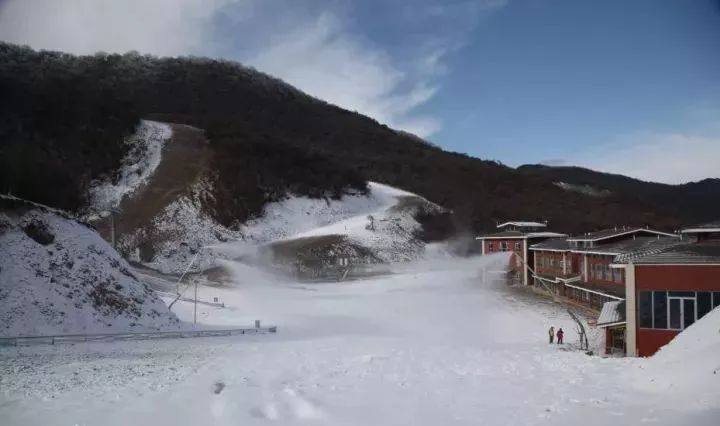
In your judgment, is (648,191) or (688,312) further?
(648,191)

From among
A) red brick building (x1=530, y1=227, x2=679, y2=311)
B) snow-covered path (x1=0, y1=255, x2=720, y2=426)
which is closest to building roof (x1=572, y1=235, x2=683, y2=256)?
red brick building (x1=530, y1=227, x2=679, y2=311)

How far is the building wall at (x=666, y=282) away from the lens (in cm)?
1745

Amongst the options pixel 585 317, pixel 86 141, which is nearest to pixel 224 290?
pixel 585 317

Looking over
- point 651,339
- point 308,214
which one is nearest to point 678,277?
point 651,339

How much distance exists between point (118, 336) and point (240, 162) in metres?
63.6

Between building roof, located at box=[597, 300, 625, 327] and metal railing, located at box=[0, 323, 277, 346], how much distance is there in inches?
641

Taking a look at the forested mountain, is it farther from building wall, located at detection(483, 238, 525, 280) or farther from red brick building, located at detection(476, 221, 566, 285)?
building wall, located at detection(483, 238, 525, 280)

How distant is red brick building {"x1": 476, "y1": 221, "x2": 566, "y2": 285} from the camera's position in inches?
2028

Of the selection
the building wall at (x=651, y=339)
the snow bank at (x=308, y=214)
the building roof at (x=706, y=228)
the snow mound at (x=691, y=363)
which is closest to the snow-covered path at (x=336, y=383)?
the snow mound at (x=691, y=363)

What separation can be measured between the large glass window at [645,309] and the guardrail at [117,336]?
17.6 metres

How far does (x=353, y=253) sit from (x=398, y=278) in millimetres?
14441

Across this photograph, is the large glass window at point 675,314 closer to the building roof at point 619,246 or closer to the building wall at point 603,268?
the building wall at point 603,268

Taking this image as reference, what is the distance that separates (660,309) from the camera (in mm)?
18203

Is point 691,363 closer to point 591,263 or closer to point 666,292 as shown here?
point 666,292
